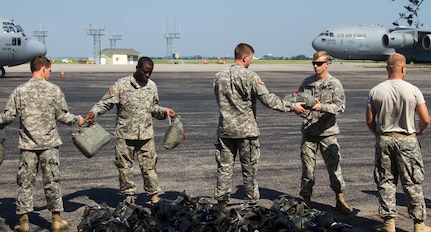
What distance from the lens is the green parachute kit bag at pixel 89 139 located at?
697cm

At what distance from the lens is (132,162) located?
734 cm

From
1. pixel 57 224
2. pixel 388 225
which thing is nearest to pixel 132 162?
pixel 57 224

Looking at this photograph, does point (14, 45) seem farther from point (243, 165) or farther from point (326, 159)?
point (326, 159)

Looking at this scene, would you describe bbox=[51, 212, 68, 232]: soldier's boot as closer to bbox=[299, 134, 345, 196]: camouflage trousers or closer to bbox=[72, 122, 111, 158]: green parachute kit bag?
bbox=[72, 122, 111, 158]: green parachute kit bag

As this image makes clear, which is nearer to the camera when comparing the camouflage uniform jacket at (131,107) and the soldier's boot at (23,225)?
the soldier's boot at (23,225)

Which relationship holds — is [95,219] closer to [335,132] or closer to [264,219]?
[264,219]

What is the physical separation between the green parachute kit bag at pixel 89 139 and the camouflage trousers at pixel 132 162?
257 mm

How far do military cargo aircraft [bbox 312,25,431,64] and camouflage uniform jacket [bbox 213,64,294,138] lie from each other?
4597 cm

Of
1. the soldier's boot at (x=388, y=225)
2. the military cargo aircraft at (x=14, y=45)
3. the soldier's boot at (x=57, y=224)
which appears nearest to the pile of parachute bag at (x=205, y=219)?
the soldier's boot at (x=57, y=224)

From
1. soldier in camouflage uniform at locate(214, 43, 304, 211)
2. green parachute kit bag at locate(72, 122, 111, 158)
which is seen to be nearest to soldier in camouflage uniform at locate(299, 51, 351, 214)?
soldier in camouflage uniform at locate(214, 43, 304, 211)

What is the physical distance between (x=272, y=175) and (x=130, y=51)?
132 meters

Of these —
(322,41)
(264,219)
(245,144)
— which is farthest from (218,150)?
(322,41)

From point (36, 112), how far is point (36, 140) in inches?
12.6

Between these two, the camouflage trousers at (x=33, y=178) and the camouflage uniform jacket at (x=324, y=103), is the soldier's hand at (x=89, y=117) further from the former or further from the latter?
the camouflage uniform jacket at (x=324, y=103)
